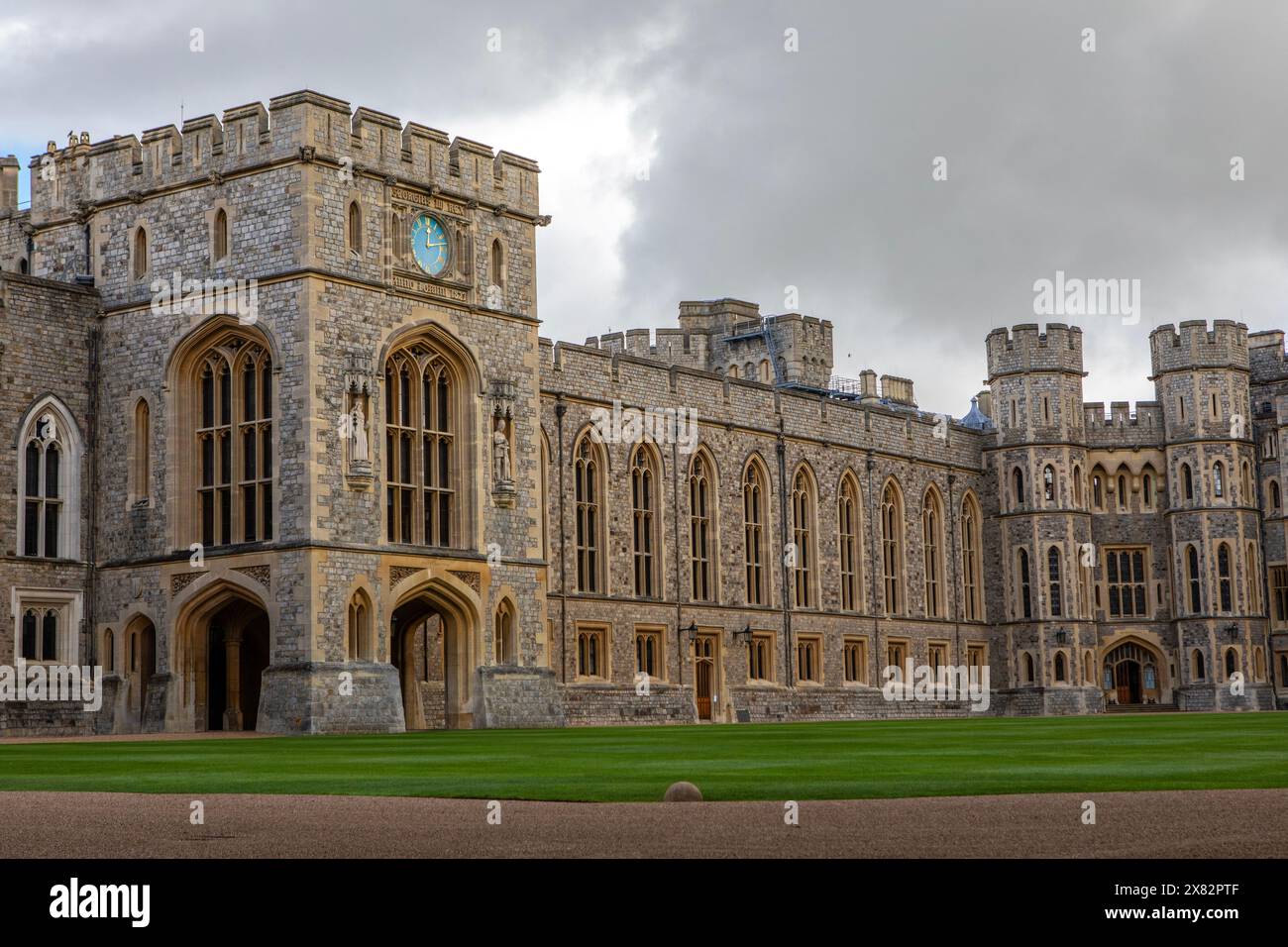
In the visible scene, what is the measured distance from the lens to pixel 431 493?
37094 mm

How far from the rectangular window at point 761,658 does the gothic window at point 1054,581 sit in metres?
12.7

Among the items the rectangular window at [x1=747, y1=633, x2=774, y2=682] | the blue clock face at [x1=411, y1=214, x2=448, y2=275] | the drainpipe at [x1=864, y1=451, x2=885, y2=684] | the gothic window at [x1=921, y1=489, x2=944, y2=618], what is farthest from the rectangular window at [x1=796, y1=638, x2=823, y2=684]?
the blue clock face at [x1=411, y1=214, x2=448, y2=275]

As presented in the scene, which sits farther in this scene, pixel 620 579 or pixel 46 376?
pixel 620 579

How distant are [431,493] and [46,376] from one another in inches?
301

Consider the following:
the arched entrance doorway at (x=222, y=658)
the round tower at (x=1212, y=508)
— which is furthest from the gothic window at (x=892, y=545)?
the arched entrance doorway at (x=222, y=658)

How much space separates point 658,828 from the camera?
12125mm

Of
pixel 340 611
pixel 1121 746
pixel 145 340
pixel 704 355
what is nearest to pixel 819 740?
pixel 1121 746

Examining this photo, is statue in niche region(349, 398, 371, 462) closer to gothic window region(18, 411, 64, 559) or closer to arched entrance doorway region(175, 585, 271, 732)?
arched entrance doorway region(175, 585, 271, 732)

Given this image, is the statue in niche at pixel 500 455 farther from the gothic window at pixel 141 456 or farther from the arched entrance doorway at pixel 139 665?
the arched entrance doorway at pixel 139 665

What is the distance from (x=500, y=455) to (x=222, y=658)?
22.7ft

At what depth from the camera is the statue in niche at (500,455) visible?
37.9 metres

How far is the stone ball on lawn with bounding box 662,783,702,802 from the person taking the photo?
14.0 meters
